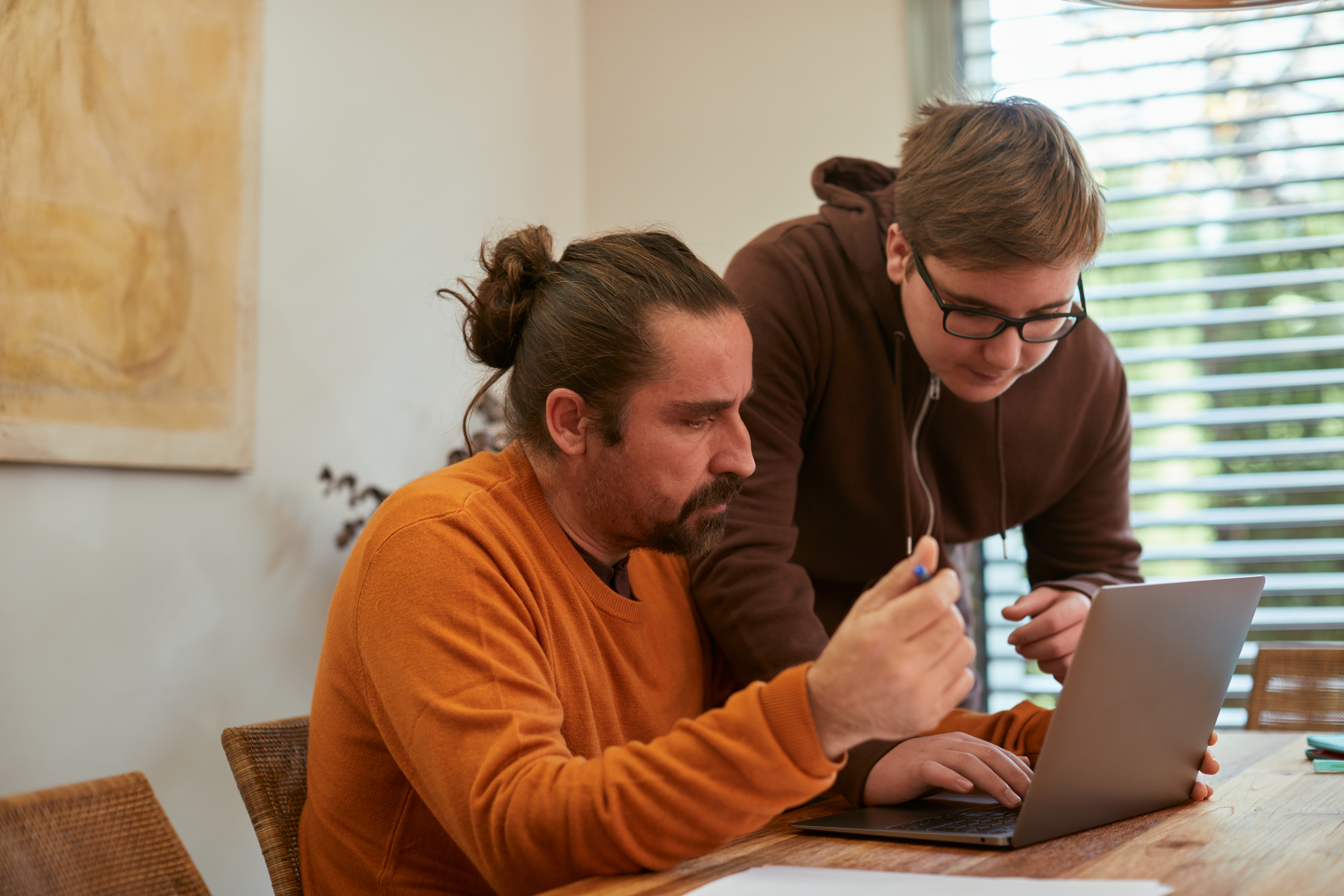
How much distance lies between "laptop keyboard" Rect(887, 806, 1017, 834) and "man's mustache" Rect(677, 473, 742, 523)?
368 millimetres

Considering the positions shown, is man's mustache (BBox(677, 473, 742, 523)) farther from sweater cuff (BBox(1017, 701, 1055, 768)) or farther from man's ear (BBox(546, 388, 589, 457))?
sweater cuff (BBox(1017, 701, 1055, 768))

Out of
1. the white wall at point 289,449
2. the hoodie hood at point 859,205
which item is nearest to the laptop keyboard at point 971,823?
the hoodie hood at point 859,205

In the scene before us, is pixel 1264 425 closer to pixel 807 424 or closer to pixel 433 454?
pixel 807 424

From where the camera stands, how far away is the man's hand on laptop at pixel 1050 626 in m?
1.28

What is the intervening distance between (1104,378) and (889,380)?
14.4 inches

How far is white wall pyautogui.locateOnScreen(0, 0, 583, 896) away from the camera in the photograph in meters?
1.98

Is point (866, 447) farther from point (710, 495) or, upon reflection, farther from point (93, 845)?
point (93, 845)

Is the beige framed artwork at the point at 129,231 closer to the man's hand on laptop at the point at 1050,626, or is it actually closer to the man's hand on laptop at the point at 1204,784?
the man's hand on laptop at the point at 1050,626

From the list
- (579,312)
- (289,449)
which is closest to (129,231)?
(289,449)

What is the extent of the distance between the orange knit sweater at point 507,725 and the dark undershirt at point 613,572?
0.03m

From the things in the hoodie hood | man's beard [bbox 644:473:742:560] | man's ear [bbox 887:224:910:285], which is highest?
the hoodie hood

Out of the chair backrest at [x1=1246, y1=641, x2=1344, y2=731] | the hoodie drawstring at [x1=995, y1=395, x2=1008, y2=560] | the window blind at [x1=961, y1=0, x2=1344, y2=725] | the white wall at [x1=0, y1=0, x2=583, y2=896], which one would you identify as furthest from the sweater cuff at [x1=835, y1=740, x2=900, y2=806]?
the window blind at [x1=961, y1=0, x2=1344, y2=725]

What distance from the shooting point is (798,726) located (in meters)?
0.83

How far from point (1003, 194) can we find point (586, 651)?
0.68m
